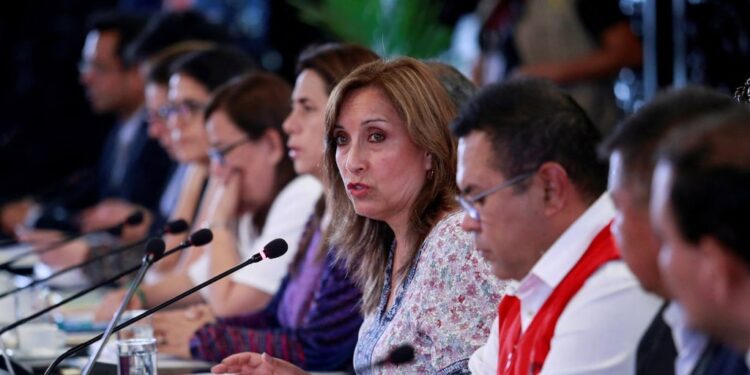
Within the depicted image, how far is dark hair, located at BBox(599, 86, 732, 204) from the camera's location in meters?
1.33

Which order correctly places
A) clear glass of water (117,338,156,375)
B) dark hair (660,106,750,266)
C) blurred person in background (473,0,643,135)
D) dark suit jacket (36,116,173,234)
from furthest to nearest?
dark suit jacket (36,116,173,234) < blurred person in background (473,0,643,135) < clear glass of water (117,338,156,375) < dark hair (660,106,750,266)

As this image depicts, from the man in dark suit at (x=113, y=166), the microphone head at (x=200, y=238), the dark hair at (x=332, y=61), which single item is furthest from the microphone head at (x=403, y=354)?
the man in dark suit at (x=113, y=166)

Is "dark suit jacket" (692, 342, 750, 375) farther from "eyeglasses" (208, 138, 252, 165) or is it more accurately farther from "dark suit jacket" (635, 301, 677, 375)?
"eyeglasses" (208, 138, 252, 165)

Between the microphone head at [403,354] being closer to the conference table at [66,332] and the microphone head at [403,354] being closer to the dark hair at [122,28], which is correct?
the conference table at [66,332]

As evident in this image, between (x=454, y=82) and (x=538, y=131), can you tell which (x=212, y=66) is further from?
(x=538, y=131)

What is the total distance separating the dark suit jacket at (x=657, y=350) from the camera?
5.28ft

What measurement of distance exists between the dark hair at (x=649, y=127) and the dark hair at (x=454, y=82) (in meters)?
1.00

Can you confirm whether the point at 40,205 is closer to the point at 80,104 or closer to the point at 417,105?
the point at 80,104

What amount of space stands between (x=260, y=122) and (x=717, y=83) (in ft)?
4.45

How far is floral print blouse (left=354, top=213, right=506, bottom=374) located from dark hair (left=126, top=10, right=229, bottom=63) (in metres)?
3.30

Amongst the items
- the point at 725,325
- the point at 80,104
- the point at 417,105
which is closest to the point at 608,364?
the point at 725,325

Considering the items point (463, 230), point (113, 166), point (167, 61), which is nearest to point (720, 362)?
point (463, 230)

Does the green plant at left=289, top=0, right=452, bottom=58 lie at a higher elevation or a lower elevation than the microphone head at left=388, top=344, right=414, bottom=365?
higher

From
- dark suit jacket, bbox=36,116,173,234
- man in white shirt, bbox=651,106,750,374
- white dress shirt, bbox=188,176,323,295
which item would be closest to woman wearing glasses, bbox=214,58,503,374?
white dress shirt, bbox=188,176,323,295
